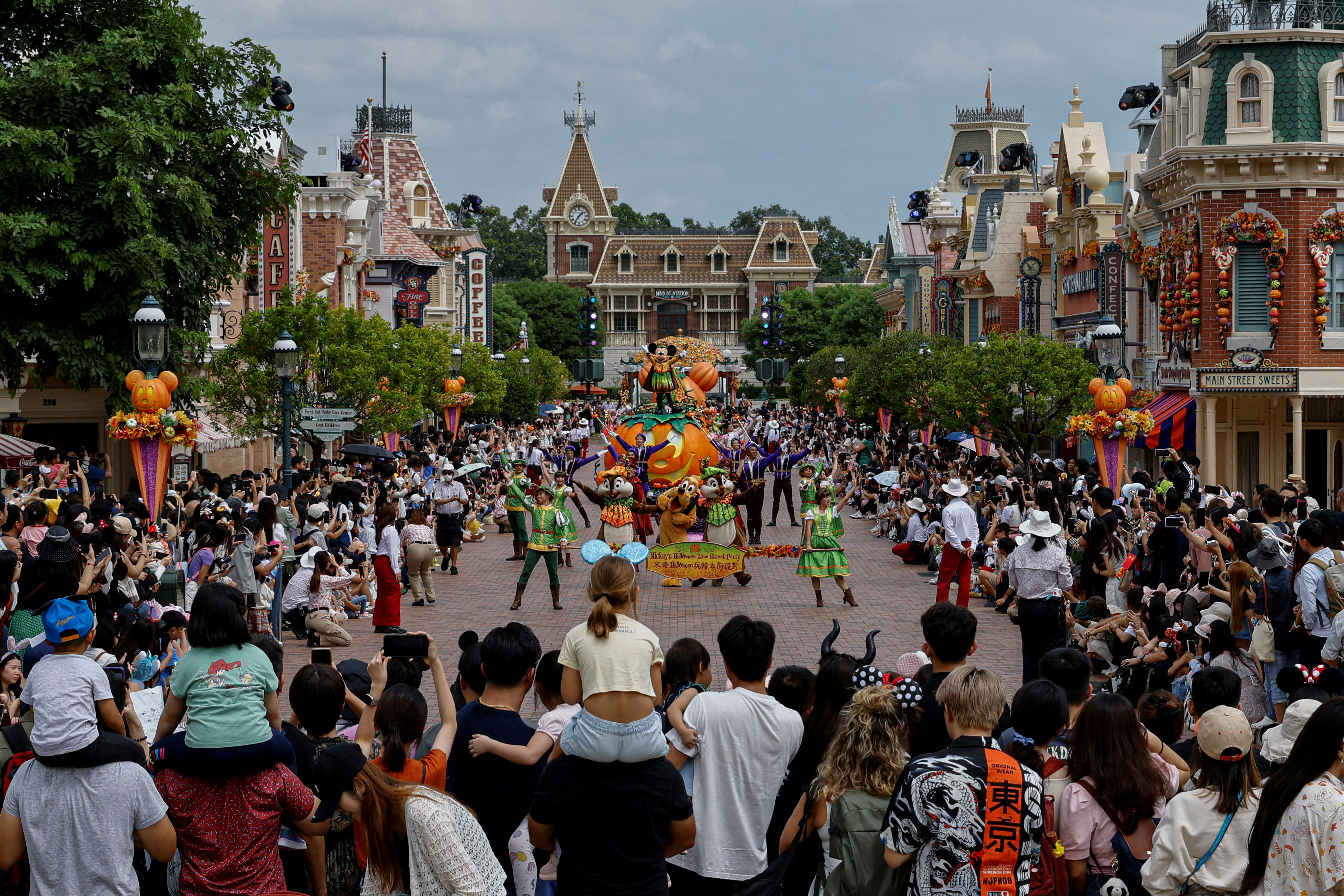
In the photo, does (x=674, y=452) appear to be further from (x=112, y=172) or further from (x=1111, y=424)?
(x=112, y=172)

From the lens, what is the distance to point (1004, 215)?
45.4 m

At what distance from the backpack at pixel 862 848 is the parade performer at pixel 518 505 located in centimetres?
1400

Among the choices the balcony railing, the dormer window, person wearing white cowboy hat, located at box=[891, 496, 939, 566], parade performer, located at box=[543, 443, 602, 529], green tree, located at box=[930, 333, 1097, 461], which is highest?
the balcony railing

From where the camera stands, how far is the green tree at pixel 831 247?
5315 inches

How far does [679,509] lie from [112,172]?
10.1 metres

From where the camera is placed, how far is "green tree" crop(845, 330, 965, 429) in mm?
38603

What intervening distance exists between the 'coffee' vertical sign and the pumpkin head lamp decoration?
53951mm

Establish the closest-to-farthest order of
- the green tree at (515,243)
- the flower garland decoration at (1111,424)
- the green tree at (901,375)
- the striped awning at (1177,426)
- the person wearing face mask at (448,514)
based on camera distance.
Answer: the flower garland decoration at (1111,424) → the person wearing face mask at (448,514) → the striped awning at (1177,426) → the green tree at (901,375) → the green tree at (515,243)

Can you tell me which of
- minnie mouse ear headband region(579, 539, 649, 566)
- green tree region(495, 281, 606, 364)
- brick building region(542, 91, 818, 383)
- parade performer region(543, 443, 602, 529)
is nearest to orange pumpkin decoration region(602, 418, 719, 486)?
parade performer region(543, 443, 602, 529)

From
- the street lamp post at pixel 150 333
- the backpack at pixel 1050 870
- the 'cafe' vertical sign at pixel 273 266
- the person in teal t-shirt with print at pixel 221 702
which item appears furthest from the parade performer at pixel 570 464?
the backpack at pixel 1050 870

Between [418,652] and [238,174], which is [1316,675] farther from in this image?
[238,174]

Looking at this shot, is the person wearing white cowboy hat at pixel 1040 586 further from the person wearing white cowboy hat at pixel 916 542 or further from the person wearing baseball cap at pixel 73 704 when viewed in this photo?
the person wearing white cowboy hat at pixel 916 542

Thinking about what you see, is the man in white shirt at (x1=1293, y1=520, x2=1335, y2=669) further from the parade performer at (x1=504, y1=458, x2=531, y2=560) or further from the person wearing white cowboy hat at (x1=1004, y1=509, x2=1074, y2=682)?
the parade performer at (x1=504, y1=458, x2=531, y2=560)

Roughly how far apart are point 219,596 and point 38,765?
947 mm
